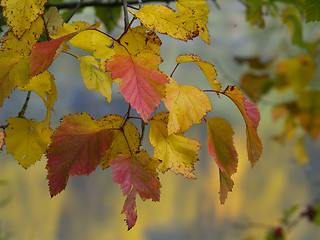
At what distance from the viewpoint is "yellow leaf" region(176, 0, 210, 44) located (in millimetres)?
248

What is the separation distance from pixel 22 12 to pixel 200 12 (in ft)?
0.35

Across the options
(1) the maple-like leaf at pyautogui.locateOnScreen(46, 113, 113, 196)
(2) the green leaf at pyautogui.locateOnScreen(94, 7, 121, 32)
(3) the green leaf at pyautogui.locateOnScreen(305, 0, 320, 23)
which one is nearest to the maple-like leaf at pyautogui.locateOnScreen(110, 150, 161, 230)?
(1) the maple-like leaf at pyautogui.locateOnScreen(46, 113, 113, 196)

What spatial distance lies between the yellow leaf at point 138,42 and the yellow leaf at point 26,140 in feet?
0.27

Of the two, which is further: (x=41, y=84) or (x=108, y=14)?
(x=108, y=14)

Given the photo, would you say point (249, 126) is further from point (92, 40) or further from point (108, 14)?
point (108, 14)

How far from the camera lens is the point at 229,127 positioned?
241 mm

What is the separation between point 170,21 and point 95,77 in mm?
57

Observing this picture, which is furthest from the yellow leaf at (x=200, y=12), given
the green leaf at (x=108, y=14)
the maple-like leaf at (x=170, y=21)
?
the green leaf at (x=108, y=14)

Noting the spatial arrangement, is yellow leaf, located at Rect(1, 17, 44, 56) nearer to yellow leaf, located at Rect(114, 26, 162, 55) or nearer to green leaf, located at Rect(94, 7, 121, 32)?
yellow leaf, located at Rect(114, 26, 162, 55)

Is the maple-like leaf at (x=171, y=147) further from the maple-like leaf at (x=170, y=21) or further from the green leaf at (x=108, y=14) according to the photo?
the green leaf at (x=108, y=14)

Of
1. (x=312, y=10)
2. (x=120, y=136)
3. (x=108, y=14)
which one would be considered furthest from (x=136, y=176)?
(x=108, y=14)

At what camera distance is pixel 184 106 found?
21 cm

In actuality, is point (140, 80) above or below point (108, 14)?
above

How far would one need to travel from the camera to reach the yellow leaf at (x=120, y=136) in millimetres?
228
